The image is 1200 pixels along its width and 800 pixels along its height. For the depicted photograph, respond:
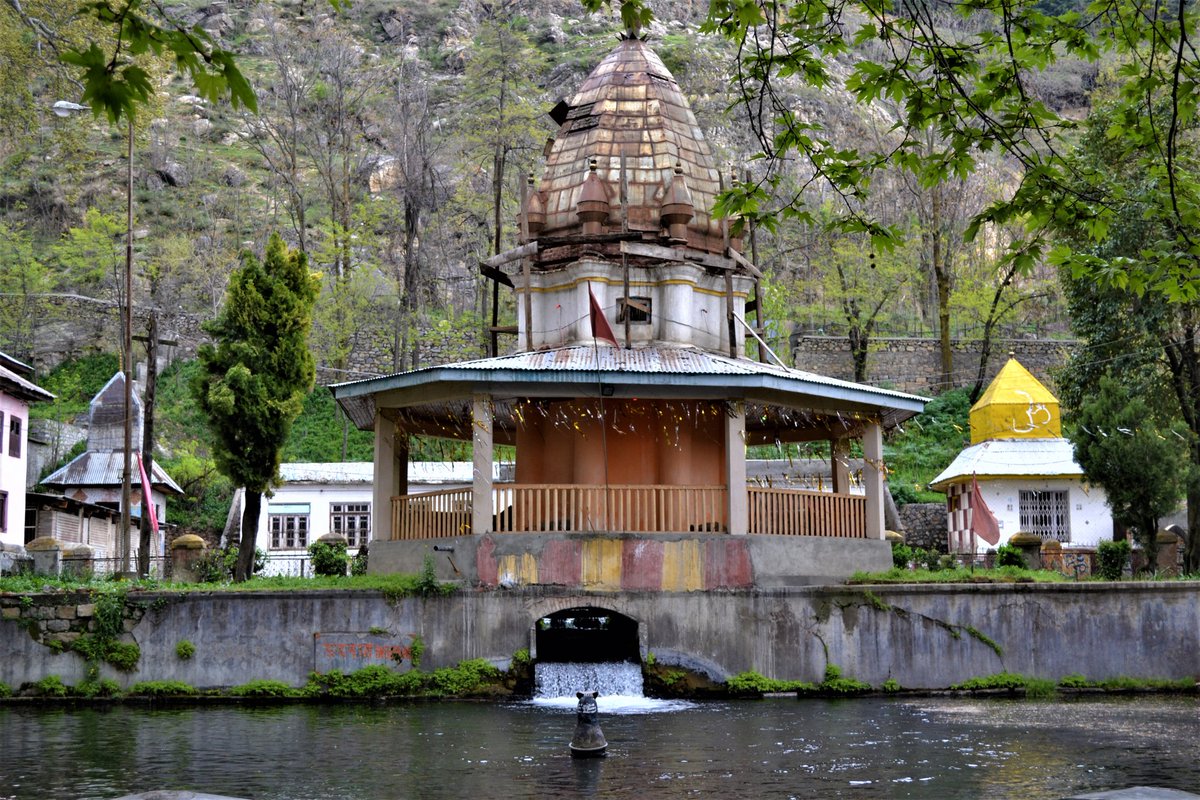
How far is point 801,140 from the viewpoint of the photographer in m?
10.8

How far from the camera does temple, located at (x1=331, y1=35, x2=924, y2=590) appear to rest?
25250 mm

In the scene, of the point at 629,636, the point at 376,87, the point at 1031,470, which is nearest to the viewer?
the point at 629,636

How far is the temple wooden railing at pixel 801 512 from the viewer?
1041 inches

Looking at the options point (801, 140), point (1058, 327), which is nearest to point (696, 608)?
point (801, 140)

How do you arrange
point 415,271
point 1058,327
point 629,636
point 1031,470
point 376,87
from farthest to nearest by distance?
1. point 376,87
2. point 1058,327
3. point 415,271
4. point 1031,470
5. point 629,636

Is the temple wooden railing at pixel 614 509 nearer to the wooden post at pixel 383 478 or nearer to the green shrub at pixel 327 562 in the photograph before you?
the wooden post at pixel 383 478

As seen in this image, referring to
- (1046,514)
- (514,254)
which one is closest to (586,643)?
(514,254)

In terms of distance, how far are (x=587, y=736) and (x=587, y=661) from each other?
29.4ft

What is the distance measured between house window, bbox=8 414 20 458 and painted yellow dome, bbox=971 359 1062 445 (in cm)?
3020

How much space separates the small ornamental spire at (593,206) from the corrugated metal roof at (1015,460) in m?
18.8

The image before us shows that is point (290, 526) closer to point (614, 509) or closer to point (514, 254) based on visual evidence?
point (514, 254)

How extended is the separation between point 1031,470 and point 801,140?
3505 cm

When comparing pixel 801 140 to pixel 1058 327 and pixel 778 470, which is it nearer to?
pixel 778 470

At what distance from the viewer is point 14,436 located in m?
44.5
